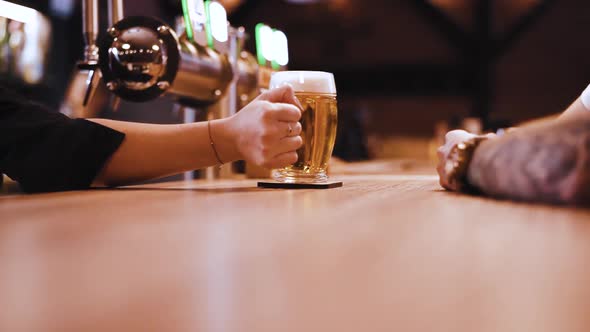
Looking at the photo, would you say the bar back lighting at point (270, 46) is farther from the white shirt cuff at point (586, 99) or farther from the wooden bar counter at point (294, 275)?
the wooden bar counter at point (294, 275)

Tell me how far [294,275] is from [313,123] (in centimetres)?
83

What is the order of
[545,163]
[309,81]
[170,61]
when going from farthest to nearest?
[170,61], [309,81], [545,163]

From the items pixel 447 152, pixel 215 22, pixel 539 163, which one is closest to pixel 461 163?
pixel 447 152

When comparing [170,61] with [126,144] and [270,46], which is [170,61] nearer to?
[126,144]

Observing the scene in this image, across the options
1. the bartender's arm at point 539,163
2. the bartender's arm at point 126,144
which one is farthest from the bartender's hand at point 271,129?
the bartender's arm at point 539,163

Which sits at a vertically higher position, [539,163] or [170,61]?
[170,61]

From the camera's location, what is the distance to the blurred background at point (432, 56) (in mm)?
8328

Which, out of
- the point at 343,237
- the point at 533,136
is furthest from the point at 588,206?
the point at 343,237

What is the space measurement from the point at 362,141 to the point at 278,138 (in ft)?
16.2

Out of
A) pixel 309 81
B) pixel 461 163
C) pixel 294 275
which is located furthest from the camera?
pixel 309 81

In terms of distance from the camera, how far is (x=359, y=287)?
0.93ft

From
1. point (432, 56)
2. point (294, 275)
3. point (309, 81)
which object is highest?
point (432, 56)

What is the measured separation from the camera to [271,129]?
1015 millimetres

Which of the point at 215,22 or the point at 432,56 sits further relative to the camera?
the point at 432,56
